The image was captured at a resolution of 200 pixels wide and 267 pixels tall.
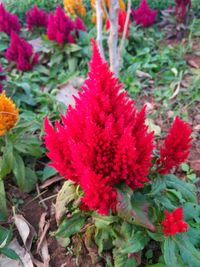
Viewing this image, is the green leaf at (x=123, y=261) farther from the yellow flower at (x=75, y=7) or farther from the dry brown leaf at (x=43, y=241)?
the yellow flower at (x=75, y=7)

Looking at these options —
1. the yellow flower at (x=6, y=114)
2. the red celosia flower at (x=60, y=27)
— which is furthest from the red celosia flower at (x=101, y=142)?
the red celosia flower at (x=60, y=27)

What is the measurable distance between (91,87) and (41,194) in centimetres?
116

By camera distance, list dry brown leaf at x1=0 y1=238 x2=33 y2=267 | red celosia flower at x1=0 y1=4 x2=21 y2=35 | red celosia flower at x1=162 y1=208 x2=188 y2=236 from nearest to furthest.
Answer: red celosia flower at x1=162 y1=208 x2=188 y2=236, dry brown leaf at x1=0 y1=238 x2=33 y2=267, red celosia flower at x1=0 y1=4 x2=21 y2=35

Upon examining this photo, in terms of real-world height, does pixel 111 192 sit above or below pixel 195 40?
above

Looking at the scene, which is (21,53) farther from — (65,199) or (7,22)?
(65,199)

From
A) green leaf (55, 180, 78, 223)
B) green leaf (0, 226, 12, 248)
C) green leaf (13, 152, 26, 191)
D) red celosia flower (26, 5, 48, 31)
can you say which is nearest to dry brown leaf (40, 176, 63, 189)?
green leaf (13, 152, 26, 191)

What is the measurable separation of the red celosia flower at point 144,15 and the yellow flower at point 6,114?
2.67 metres

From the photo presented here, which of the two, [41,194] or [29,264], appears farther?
[41,194]

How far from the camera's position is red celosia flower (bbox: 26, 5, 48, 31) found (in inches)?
166

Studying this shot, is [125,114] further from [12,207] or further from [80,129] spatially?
[12,207]

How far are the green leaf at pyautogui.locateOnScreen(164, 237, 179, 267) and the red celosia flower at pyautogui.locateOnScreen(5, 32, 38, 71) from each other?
2.53 metres

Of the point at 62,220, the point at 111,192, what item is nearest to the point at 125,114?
the point at 111,192

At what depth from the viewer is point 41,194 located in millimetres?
2453

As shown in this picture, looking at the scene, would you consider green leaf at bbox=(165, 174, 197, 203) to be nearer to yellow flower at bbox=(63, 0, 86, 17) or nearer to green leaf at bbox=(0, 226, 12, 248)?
green leaf at bbox=(0, 226, 12, 248)
